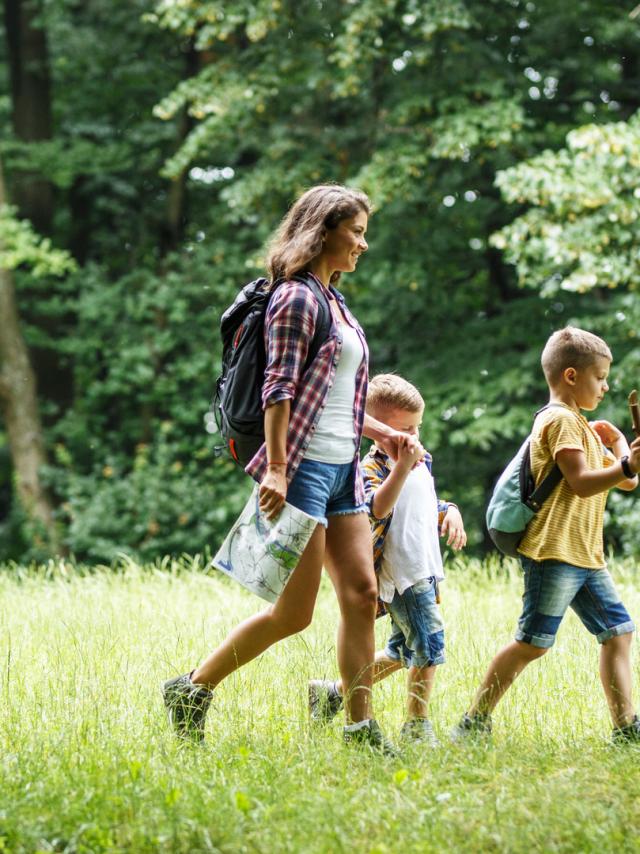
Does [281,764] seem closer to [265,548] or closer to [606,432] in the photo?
[265,548]

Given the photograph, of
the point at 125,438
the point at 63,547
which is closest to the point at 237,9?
the point at 125,438

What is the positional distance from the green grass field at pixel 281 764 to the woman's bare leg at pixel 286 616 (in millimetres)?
316

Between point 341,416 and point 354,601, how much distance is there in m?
0.62

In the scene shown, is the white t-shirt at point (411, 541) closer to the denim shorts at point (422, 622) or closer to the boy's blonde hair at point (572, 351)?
the denim shorts at point (422, 622)

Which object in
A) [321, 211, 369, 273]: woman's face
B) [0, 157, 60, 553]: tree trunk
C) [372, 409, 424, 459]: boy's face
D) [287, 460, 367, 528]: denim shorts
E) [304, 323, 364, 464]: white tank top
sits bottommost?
[0, 157, 60, 553]: tree trunk

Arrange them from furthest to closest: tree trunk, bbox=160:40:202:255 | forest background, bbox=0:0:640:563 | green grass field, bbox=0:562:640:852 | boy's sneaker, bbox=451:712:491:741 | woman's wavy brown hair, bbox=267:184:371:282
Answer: tree trunk, bbox=160:40:202:255 → forest background, bbox=0:0:640:563 → boy's sneaker, bbox=451:712:491:741 → woman's wavy brown hair, bbox=267:184:371:282 → green grass field, bbox=0:562:640:852

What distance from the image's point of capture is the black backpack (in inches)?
143

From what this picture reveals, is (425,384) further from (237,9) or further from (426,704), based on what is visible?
(426,704)

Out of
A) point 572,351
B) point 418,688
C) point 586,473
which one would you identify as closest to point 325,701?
point 418,688

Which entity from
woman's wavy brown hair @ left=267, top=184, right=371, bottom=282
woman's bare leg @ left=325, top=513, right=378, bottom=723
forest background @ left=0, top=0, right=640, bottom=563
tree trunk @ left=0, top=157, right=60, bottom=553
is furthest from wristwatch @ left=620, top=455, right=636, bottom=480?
tree trunk @ left=0, top=157, right=60, bottom=553

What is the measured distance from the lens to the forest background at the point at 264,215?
10477mm

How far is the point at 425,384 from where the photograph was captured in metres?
11.8

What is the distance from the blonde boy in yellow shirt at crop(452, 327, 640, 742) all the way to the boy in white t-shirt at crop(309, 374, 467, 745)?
212 mm

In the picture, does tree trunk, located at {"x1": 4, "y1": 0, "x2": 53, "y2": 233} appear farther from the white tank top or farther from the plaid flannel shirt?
the white tank top
